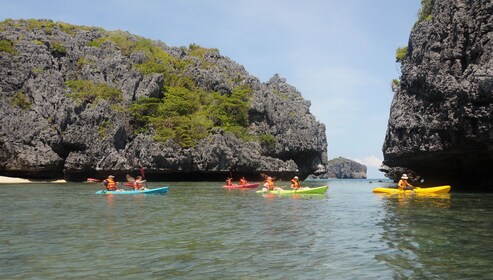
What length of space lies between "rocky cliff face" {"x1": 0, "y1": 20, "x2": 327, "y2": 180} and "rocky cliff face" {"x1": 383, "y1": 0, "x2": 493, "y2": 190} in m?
28.2

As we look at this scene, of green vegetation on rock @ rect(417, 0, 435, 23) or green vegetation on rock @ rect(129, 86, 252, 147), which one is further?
green vegetation on rock @ rect(129, 86, 252, 147)

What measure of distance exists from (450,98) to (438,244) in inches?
965

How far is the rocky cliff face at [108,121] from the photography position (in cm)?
5734

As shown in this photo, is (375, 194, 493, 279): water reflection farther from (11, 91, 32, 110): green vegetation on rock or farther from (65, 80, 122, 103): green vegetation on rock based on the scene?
(11, 91, 32, 110): green vegetation on rock

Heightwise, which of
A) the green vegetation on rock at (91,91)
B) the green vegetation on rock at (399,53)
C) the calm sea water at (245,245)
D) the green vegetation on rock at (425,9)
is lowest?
the calm sea water at (245,245)

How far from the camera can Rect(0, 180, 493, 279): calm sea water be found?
863cm

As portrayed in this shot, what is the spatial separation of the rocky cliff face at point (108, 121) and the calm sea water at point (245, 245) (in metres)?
42.0

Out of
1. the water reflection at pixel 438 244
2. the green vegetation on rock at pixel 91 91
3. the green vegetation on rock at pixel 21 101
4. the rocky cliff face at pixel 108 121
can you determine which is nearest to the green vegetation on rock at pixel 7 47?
the rocky cliff face at pixel 108 121

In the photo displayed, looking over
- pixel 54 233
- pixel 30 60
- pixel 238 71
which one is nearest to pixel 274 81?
pixel 238 71

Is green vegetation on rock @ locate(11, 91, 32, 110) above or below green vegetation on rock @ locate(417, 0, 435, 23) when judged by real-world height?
below

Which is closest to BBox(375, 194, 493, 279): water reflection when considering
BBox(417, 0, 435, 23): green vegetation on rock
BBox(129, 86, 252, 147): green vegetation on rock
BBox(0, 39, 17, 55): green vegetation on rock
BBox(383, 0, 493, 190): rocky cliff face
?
BBox(383, 0, 493, 190): rocky cliff face

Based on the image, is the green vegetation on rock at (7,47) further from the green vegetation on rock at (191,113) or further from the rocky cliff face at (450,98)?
the rocky cliff face at (450,98)

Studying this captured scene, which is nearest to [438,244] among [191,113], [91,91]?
[91,91]

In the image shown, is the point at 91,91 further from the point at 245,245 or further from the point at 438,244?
the point at 438,244
